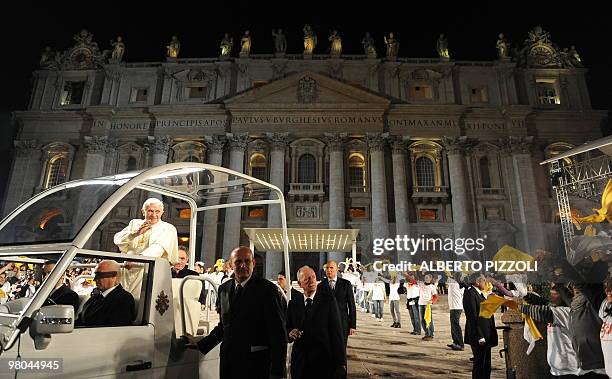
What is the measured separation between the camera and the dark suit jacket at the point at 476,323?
7090 mm

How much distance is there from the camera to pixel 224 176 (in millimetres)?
5332

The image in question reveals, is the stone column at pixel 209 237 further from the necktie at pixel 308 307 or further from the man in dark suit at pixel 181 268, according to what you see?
the necktie at pixel 308 307

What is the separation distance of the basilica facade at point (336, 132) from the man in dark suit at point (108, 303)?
23.1 meters

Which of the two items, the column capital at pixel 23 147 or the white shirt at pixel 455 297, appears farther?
the column capital at pixel 23 147

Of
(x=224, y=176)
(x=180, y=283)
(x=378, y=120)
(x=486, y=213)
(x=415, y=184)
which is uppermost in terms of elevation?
(x=378, y=120)

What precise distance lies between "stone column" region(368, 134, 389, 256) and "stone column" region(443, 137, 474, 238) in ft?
16.3

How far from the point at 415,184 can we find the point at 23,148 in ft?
103

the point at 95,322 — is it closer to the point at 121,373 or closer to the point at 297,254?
the point at 121,373

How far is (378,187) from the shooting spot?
27562mm

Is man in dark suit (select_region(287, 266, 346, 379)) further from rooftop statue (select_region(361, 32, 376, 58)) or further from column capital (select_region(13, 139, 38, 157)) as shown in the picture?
column capital (select_region(13, 139, 38, 157))

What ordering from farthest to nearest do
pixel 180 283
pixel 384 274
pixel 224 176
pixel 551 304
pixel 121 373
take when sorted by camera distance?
pixel 384 274
pixel 551 304
pixel 224 176
pixel 180 283
pixel 121 373

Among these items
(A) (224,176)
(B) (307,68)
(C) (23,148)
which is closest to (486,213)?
(B) (307,68)

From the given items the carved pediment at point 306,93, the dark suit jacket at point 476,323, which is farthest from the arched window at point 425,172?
the dark suit jacket at point 476,323

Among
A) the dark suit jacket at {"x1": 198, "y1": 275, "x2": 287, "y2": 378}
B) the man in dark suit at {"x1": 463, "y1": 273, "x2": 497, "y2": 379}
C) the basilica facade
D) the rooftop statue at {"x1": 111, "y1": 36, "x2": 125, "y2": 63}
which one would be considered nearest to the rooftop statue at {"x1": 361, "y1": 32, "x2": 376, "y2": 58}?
the basilica facade
